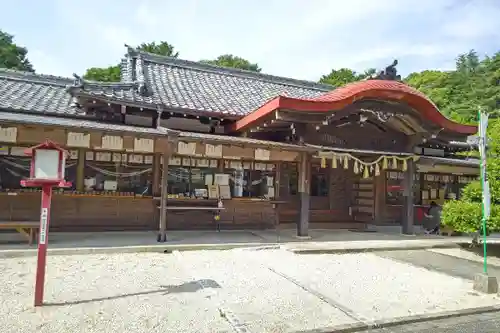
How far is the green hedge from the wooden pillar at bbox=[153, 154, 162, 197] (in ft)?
27.5

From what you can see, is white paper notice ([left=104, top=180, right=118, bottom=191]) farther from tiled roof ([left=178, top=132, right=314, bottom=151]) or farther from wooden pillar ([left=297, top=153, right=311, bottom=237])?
wooden pillar ([left=297, top=153, right=311, bottom=237])

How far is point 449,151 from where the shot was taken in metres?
15.8

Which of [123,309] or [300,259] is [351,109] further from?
[123,309]

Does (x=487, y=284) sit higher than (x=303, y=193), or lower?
lower

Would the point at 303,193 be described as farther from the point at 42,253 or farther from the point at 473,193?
the point at 42,253

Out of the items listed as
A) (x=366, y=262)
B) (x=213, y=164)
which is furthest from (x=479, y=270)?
(x=213, y=164)

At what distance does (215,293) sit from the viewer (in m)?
5.43

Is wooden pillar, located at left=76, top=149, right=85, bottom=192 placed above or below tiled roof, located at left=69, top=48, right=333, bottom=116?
below

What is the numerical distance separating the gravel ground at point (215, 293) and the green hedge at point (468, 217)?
2.38m

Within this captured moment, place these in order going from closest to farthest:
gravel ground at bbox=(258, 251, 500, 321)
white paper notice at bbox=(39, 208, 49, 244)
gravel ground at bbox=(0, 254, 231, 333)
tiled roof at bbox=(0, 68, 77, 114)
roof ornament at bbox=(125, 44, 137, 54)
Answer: gravel ground at bbox=(0, 254, 231, 333)
white paper notice at bbox=(39, 208, 49, 244)
gravel ground at bbox=(258, 251, 500, 321)
tiled roof at bbox=(0, 68, 77, 114)
roof ornament at bbox=(125, 44, 137, 54)

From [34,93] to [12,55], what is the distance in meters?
24.6

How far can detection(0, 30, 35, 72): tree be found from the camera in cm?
2950

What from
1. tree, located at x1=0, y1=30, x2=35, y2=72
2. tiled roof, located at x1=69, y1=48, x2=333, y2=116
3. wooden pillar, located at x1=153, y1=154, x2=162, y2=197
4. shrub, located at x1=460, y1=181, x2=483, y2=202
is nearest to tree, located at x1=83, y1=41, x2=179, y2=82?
tree, located at x1=0, y1=30, x2=35, y2=72

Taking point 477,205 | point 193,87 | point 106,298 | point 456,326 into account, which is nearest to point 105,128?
point 106,298
